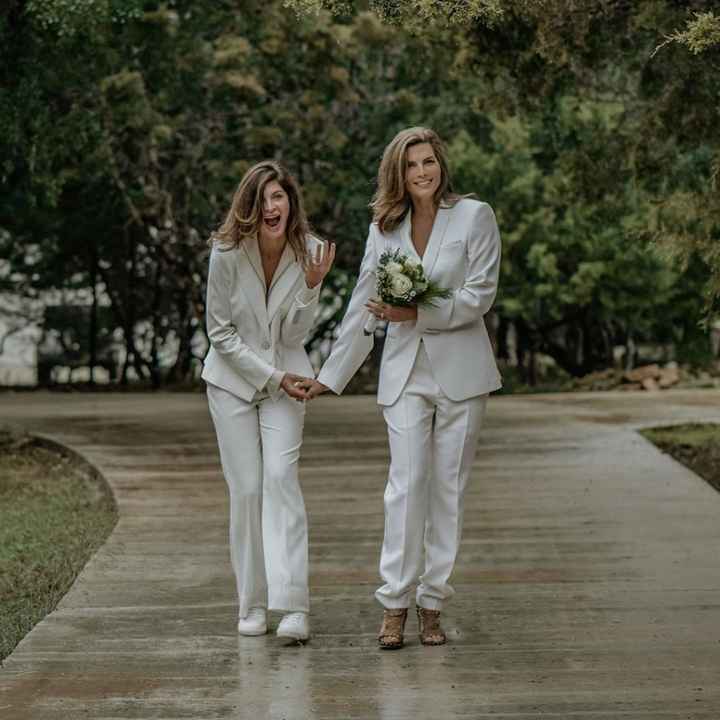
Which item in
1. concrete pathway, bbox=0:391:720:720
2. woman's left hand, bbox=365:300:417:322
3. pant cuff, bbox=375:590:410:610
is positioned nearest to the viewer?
concrete pathway, bbox=0:391:720:720

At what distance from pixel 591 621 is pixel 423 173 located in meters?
2.05

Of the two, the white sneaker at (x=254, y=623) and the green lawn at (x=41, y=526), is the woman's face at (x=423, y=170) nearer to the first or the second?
the white sneaker at (x=254, y=623)

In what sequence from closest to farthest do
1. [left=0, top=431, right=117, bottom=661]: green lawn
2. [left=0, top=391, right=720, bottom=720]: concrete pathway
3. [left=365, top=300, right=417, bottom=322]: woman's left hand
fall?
[left=0, top=391, right=720, bottom=720]: concrete pathway
[left=365, top=300, right=417, bottom=322]: woman's left hand
[left=0, top=431, right=117, bottom=661]: green lawn

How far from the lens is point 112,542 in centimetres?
927

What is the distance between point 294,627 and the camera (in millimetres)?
6625

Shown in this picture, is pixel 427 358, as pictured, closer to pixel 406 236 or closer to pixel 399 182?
pixel 406 236

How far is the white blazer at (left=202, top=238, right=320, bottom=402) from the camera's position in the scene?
6.76 meters

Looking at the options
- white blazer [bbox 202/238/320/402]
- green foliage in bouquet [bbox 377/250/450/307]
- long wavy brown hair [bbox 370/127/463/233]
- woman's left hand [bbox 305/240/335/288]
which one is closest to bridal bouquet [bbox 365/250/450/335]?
green foliage in bouquet [bbox 377/250/450/307]

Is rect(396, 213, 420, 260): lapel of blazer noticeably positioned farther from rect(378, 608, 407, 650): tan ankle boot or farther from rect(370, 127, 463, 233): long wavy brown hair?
rect(378, 608, 407, 650): tan ankle boot

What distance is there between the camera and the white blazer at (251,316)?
6.76 meters

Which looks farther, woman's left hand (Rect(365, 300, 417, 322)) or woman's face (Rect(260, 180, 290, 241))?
woman's face (Rect(260, 180, 290, 241))

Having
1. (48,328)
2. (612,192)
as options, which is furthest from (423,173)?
(48,328)

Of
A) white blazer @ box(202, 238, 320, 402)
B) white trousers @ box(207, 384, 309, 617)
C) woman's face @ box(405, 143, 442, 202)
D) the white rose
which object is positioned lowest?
white trousers @ box(207, 384, 309, 617)

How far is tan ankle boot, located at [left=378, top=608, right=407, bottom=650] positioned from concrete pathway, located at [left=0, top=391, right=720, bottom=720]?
0.07 meters
